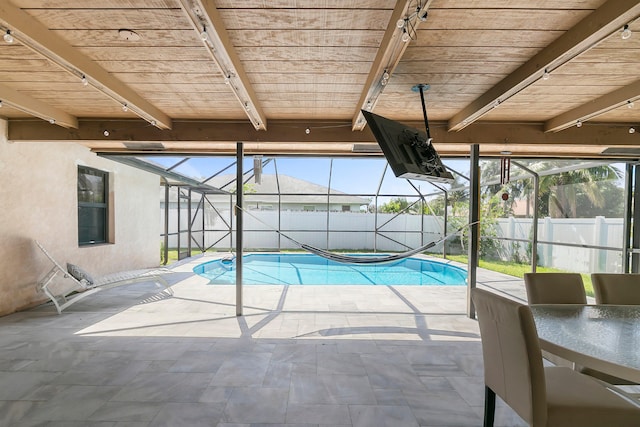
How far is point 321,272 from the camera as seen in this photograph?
7.53m

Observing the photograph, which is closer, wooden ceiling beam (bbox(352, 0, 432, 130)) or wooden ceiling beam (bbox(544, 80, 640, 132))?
wooden ceiling beam (bbox(352, 0, 432, 130))

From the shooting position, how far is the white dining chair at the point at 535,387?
3.86ft

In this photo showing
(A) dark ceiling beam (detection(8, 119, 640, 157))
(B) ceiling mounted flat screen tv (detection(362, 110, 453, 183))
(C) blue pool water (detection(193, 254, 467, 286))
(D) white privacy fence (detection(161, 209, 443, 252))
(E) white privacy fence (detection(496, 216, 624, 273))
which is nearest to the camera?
(B) ceiling mounted flat screen tv (detection(362, 110, 453, 183))

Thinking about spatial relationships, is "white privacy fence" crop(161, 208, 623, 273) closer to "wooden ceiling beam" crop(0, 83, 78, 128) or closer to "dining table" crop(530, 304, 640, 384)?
"wooden ceiling beam" crop(0, 83, 78, 128)

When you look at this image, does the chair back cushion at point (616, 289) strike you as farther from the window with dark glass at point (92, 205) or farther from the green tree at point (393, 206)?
the green tree at point (393, 206)

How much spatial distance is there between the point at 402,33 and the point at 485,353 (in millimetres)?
Result: 1635

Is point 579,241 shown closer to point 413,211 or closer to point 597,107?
point 597,107

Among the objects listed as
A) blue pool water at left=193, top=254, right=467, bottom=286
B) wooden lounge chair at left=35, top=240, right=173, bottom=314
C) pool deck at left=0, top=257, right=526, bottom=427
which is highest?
wooden lounge chair at left=35, top=240, right=173, bottom=314

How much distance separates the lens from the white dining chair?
118 centimetres

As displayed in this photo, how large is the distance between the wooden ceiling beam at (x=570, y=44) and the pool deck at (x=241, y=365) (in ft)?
6.65

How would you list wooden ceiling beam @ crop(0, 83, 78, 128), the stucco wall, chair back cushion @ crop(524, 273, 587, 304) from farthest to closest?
the stucco wall → wooden ceiling beam @ crop(0, 83, 78, 128) → chair back cushion @ crop(524, 273, 587, 304)

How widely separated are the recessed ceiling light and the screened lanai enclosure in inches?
65.3

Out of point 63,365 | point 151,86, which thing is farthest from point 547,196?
point 63,365

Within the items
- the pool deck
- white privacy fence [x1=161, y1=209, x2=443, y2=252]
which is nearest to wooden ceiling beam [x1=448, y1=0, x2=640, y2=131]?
the pool deck
